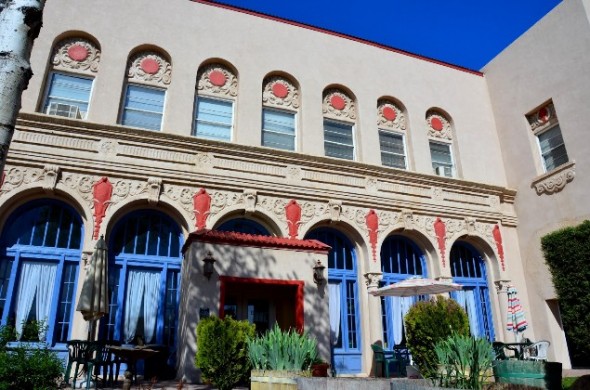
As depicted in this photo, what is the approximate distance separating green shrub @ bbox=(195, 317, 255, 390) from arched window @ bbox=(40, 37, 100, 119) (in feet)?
26.1

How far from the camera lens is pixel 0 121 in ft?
8.26

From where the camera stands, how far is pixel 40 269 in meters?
10.8

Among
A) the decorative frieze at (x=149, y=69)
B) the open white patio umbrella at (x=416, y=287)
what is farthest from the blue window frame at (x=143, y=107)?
the open white patio umbrella at (x=416, y=287)

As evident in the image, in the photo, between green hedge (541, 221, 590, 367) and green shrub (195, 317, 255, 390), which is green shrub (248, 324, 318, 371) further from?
green hedge (541, 221, 590, 367)

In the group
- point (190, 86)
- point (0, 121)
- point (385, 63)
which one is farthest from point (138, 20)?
point (0, 121)

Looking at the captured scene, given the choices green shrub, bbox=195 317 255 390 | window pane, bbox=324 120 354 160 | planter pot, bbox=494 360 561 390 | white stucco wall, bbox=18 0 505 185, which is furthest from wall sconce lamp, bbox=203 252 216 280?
window pane, bbox=324 120 354 160

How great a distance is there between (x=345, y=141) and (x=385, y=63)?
3.89 m

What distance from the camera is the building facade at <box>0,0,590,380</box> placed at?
1117cm

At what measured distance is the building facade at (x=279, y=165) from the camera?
11172mm

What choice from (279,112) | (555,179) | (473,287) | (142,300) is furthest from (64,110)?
(555,179)

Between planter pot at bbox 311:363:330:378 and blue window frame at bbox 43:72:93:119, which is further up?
blue window frame at bbox 43:72:93:119

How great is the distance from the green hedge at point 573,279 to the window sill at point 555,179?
157 centimetres

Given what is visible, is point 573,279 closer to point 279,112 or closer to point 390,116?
point 390,116

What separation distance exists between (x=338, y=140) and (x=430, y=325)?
7198mm
